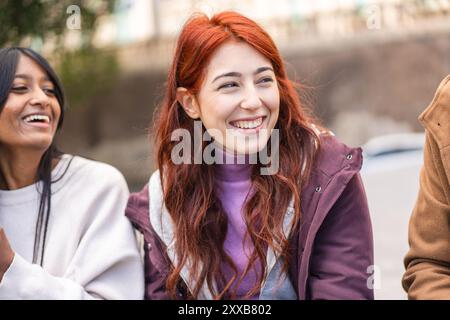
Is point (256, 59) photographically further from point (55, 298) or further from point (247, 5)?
point (247, 5)

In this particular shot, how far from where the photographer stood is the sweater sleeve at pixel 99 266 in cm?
260

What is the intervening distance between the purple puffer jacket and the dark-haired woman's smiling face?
98 centimetres

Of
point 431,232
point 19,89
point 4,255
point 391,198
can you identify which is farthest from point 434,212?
point 391,198

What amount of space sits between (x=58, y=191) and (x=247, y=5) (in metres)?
13.7

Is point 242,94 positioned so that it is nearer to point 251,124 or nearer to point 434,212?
point 251,124

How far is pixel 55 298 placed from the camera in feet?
8.55

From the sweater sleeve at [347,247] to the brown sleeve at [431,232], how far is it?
25 centimetres

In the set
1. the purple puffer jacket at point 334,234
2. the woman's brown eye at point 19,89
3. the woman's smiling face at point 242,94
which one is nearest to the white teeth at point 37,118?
the woman's brown eye at point 19,89

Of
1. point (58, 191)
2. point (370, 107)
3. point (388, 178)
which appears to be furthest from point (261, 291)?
point (370, 107)

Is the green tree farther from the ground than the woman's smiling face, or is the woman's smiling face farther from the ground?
the green tree

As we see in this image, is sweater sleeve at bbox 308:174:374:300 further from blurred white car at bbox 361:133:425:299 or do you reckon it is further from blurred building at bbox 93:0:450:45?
blurred building at bbox 93:0:450:45

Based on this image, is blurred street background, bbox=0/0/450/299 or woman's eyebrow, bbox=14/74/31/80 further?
blurred street background, bbox=0/0/450/299

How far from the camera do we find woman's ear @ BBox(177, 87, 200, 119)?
2715mm

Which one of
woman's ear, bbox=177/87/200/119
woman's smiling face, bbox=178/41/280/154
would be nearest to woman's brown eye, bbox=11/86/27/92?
woman's ear, bbox=177/87/200/119
